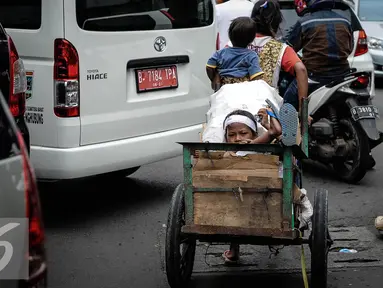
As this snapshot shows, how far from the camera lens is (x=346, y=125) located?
A: 7.61m

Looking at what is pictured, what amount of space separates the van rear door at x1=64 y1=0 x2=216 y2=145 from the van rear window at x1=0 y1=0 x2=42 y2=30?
24 cm

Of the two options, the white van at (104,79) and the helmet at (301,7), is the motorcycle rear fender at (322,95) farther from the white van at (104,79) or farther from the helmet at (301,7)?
the white van at (104,79)

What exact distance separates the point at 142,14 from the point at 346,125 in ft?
7.33

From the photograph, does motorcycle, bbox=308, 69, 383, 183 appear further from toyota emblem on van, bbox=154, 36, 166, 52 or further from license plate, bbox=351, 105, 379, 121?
toyota emblem on van, bbox=154, 36, 166, 52

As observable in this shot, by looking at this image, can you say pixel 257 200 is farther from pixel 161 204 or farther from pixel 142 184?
pixel 142 184

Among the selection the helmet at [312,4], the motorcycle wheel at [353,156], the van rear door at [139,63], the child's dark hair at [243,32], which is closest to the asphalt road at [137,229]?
the motorcycle wheel at [353,156]

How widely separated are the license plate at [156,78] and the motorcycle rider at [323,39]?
54.1 inches

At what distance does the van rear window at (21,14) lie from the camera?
597cm

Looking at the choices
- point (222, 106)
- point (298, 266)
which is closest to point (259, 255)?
point (298, 266)

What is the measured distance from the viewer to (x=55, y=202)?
23.0ft

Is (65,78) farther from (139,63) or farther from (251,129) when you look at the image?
(251,129)

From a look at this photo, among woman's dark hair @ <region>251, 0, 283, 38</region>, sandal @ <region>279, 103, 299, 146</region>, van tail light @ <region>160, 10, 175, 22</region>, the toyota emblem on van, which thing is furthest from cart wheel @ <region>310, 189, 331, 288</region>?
van tail light @ <region>160, 10, 175, 22</region>

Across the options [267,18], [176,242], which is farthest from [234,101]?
[267,18]

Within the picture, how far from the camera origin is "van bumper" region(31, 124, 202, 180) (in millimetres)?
6004
